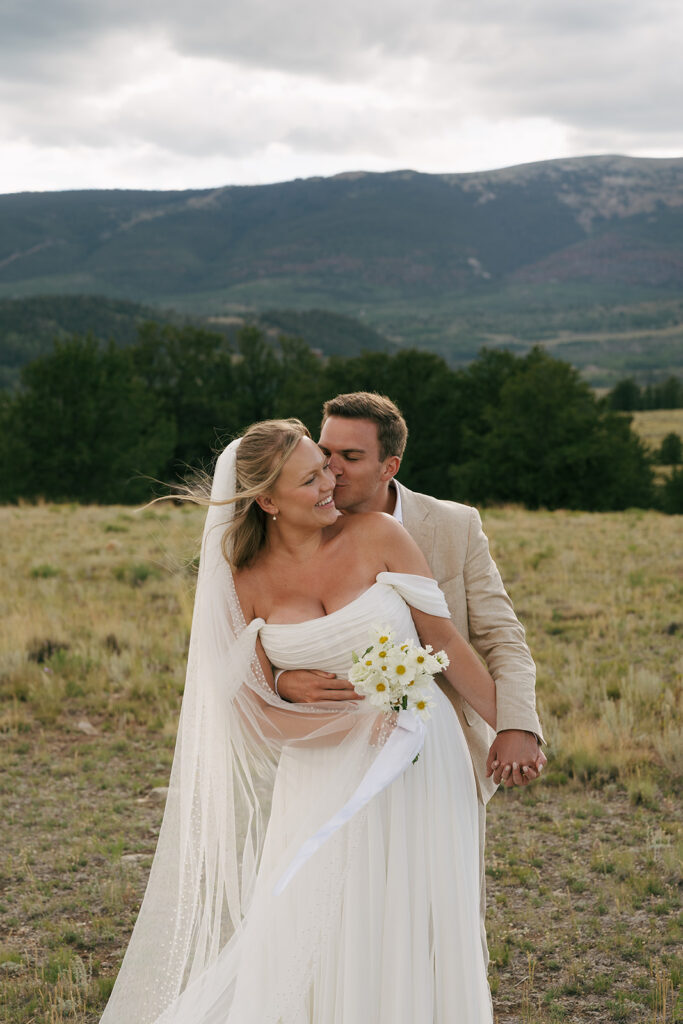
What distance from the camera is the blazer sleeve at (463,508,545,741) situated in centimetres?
346

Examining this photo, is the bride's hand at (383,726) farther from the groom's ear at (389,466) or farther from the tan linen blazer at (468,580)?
the groom's ear at (389,466)

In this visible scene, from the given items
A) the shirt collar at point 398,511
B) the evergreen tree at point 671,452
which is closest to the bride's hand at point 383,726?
the shirt collar at point 398,511

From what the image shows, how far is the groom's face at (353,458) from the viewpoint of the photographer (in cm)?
362

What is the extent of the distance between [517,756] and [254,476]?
1385 mm

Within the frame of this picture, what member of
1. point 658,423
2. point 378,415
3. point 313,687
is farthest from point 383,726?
point 658,423

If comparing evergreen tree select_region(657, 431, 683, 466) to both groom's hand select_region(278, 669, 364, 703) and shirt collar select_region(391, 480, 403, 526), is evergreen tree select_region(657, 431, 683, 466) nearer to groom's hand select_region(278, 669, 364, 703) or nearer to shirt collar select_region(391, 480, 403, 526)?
shirt collar select_region(391, 480, 403, 526)

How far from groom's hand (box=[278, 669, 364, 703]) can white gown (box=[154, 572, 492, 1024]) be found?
0.14ft

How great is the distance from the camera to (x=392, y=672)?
3.01 metres

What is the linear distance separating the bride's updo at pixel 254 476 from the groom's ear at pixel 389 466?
0.43m

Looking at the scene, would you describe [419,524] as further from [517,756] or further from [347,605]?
[517,756]

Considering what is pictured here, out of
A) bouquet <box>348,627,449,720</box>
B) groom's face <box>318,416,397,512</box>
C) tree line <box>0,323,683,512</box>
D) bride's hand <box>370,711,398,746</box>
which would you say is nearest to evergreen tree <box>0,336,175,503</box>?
tree line <box>0,323,683,512</box>

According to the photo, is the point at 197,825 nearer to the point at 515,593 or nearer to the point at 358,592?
the point at 358,592

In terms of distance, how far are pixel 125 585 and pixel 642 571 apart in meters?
7.74

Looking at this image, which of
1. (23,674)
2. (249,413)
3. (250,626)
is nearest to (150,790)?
(23,674)
